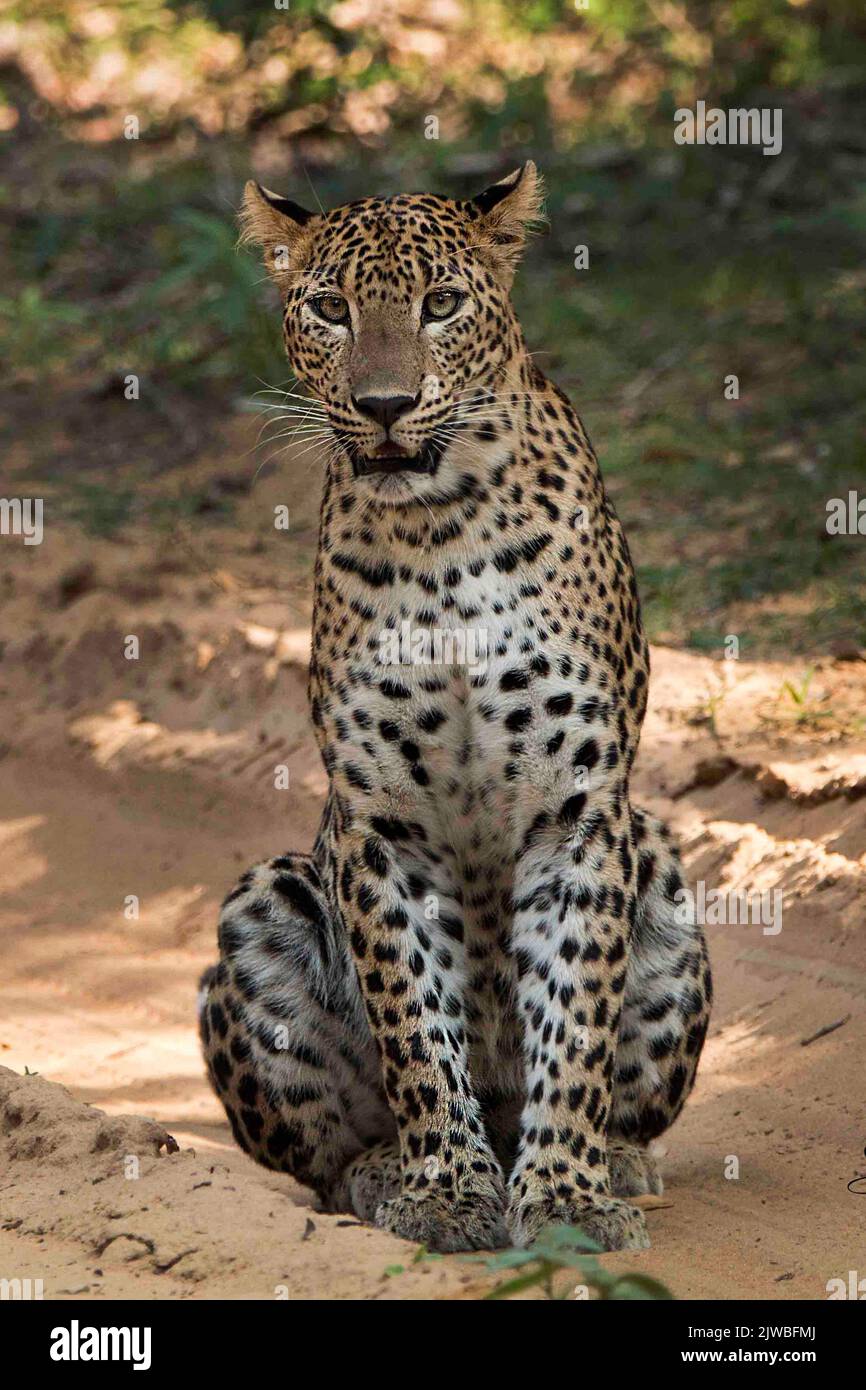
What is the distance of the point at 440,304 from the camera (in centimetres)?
549

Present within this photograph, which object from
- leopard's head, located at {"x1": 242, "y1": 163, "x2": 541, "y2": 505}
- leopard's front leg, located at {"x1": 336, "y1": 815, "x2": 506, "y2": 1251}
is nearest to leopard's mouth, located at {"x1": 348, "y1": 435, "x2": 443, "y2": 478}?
A: leopard's head, located at {"x1": 242, "y1": 163, "x2": 541, "y2": 505}

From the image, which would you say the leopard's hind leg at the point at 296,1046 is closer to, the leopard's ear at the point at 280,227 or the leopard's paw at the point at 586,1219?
the leopard's paw at the point at 586,1219

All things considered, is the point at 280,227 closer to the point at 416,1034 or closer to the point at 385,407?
the point at 385,407

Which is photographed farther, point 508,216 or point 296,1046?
point 296,1046

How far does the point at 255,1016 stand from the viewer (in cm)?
588

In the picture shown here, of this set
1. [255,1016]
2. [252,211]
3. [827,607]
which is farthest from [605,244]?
[255,1016]

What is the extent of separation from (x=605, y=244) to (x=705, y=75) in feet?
5.13

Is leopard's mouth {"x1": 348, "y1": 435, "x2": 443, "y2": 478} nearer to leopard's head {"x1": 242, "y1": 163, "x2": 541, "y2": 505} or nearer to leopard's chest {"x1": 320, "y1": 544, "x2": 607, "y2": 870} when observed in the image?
leopard's head {"x1": 242, "y1": 163, "x2": 541, "y2": 505}

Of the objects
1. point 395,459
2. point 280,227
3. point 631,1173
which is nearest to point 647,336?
point 280,227

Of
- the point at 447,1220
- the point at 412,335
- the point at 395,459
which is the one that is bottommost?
the point at 447,1220

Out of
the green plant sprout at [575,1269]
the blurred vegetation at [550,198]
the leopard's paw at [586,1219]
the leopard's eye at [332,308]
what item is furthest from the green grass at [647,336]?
the green plant sprout at [575,1269]

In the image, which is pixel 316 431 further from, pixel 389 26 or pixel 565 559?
pixel 389 26

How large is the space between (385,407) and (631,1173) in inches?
94.2

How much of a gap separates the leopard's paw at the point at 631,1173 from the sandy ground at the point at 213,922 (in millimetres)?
107
